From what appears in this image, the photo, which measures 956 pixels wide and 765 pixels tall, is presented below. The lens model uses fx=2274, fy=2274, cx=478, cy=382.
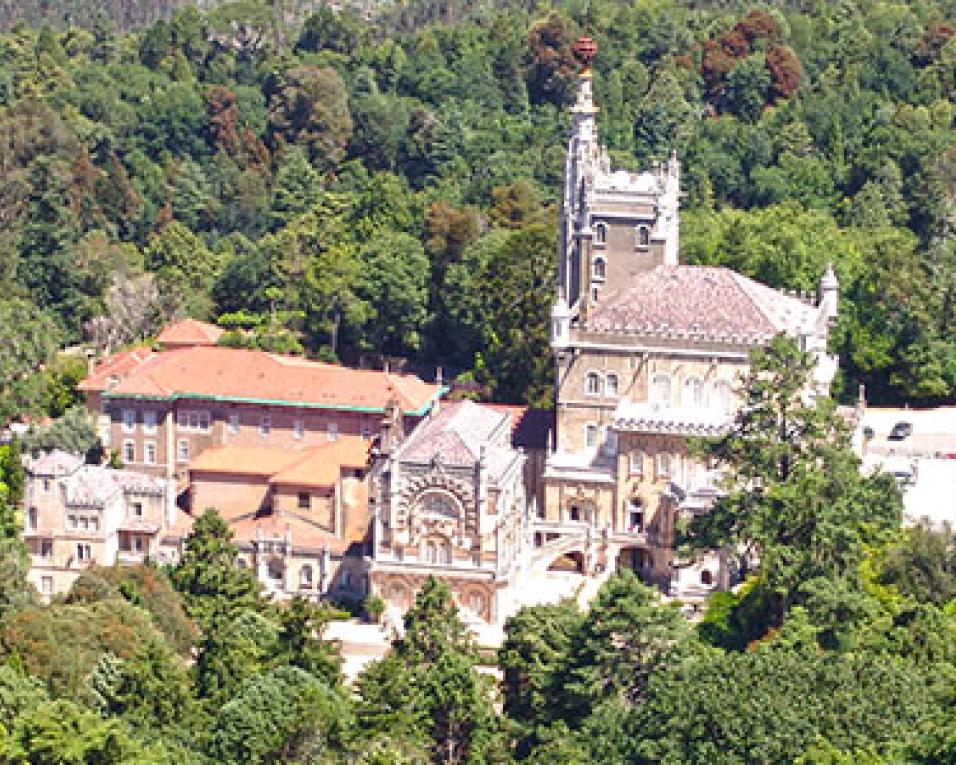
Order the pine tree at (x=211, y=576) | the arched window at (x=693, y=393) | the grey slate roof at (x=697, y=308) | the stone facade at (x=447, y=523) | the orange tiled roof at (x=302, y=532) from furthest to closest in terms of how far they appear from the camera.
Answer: the arched window at (x=693, y=393) → the grey slate roof at (x=697, y=308) → the orange tiled roof at (x=302, y=532) → the stone facade at (x=447, y=523) → the pine tree at (x=211, y=576)

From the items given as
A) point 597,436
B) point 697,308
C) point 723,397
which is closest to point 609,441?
point 597,436

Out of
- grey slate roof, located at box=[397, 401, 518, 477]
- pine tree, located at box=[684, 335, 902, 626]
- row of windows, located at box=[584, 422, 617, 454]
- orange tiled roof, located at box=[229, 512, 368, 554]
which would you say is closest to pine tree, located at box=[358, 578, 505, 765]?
pine tree, located at box=[684, 335, 902, 626]

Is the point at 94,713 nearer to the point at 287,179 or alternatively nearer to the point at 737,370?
the point at 737,370

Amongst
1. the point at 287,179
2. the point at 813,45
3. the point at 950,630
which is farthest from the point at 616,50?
the point at 950,630

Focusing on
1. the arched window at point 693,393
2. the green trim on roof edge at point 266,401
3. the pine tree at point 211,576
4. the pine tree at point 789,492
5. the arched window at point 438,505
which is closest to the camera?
the pine tree at point 789,492

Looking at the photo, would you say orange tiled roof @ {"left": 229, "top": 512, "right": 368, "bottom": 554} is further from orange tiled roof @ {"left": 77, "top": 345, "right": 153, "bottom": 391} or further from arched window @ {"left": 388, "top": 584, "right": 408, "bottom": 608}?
orange tiled roof @ {"left": 77, "top": 345, "right": 153, "bottom": 391}

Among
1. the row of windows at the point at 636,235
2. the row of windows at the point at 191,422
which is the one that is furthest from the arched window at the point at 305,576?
the row of windows at the point at 636,235

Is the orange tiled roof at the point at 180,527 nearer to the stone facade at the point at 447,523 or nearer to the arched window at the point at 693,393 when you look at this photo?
the stone facade at the point at 447,523
